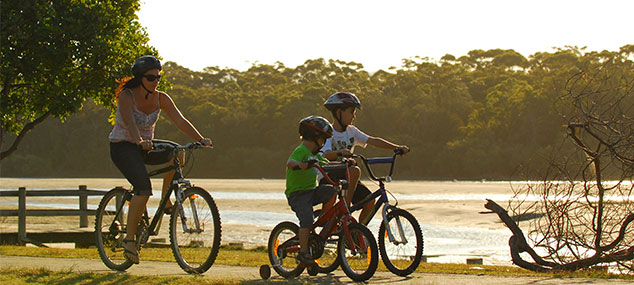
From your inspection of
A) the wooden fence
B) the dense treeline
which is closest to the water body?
the wooden fence

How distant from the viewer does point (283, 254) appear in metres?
7.56

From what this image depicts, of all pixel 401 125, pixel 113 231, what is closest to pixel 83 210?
pixel 113 231

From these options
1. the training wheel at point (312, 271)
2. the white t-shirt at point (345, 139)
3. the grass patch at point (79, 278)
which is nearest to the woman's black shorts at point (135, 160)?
the grass patch at point (79, 278)

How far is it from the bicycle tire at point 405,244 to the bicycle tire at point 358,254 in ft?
1.08

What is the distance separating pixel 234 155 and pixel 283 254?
3473 inches

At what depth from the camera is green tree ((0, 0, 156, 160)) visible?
663 inches

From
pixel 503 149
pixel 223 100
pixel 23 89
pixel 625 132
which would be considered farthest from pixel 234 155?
pixel 625 132

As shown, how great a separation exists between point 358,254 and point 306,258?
46 cm

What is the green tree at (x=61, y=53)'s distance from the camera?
16.8 m

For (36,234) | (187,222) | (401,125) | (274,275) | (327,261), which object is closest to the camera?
(187,222)

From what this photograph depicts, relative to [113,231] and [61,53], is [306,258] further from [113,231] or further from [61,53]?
[61,53]

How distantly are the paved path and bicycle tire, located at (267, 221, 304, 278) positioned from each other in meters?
0.09

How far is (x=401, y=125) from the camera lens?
9406 cm

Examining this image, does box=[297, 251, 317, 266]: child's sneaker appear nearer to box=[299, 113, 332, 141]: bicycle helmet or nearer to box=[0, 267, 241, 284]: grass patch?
box=[0, 267, 241, 284]: grass patch
